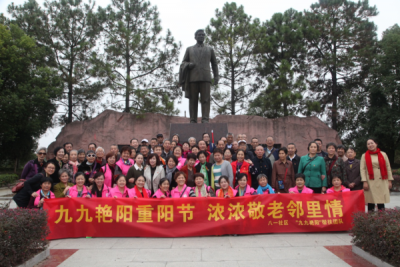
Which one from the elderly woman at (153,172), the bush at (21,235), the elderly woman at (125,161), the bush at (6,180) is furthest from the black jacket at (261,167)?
the bush at (6,180)

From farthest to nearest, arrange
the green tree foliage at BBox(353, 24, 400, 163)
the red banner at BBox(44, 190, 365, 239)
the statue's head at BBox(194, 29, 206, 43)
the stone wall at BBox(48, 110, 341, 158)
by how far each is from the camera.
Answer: the green tree foliage at BBox(353, 24, 400, 163) → the stone wall at BBox(48, 110, 341, 158) → the statue's head at BBox(194, 29, 206, 43) → the red banner at BBox(44, 190, 365, 239)

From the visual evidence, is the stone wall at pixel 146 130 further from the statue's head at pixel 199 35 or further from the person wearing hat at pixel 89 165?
the person wearing hat at pixel 89 165

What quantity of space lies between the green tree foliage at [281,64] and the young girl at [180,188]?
1016 centimetres

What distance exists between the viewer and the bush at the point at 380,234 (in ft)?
9.29

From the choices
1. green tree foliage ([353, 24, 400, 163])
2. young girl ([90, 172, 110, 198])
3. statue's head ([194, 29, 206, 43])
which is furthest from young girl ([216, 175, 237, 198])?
green tree foliage ([353, 24, 400, 163])

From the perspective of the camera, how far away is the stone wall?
39.7ft

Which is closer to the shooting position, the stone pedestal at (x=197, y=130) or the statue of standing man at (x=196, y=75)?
the stone pedestal at (x=197, y=130)

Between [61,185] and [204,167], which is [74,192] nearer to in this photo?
[61,185]

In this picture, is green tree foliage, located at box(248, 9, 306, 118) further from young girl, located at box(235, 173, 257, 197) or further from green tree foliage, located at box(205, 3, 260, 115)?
young girl, located at box(235, 173, 257, 197)

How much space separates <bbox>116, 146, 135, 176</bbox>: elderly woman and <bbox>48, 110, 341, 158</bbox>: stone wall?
7.22m

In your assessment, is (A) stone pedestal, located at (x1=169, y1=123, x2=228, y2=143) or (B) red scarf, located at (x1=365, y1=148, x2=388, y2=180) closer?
(B) red scarf, located at (x1=365, y1=148, x2=388, y2=180)

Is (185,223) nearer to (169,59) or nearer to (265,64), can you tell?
(169,59)

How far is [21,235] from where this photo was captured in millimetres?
3004

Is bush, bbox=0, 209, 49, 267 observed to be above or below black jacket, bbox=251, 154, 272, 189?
below
